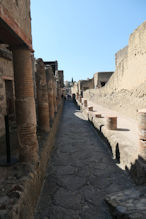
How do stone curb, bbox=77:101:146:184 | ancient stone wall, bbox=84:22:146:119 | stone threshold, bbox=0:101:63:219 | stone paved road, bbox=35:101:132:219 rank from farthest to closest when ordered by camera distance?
ancient stone wall, bbox=84:22:146:119 < stone curb, bbox=77:101:146:184 < stone paved road, bbox=35:101:132:219 < stone threshold, bbox=0:101:63:219

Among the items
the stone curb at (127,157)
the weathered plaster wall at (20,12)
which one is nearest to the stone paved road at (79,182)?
the stone curb at (127,157)

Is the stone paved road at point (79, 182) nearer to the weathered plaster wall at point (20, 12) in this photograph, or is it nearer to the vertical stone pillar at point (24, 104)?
the vertical stone pillar at point (24, 104)

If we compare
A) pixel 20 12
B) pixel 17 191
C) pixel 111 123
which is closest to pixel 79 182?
pixel 17 191

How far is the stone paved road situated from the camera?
113 inches

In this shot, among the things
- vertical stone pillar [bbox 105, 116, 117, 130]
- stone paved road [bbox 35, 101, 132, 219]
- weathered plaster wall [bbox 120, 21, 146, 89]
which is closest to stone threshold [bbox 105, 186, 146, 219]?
stone paved road [bbox 35, 101, 132, 219]

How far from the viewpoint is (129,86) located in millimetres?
9938

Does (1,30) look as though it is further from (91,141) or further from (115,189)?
(91,141)

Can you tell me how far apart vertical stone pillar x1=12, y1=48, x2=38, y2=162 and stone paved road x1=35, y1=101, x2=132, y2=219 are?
909 mm

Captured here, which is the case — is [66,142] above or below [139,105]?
below

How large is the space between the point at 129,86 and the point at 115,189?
25.0ft

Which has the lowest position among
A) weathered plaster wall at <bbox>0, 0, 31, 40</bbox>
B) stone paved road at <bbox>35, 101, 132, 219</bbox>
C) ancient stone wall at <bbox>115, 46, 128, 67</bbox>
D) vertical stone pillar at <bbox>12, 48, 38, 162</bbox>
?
stone paved road at <bbox>35, 101, 132, 219</bbox>

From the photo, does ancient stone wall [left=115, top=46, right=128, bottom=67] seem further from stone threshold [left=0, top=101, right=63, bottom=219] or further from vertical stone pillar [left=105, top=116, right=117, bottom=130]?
stone threshold [left=0, top=101, right=63, bottom=219]

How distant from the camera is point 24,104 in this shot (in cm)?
342

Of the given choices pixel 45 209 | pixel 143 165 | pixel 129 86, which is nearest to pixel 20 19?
pixel 45 209
